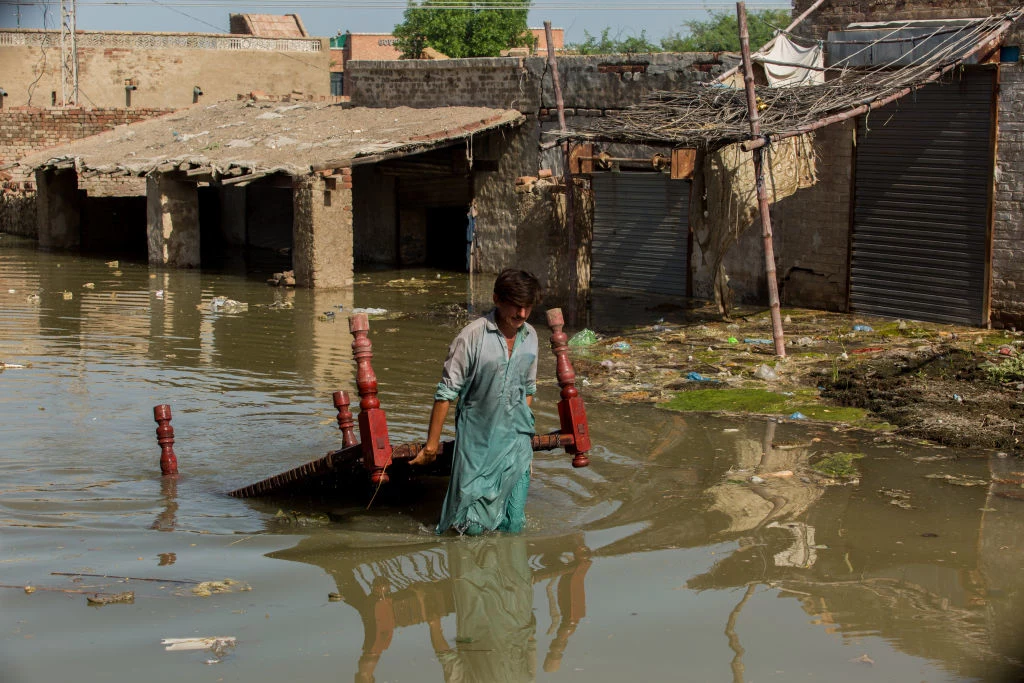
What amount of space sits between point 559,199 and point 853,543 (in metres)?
7.88

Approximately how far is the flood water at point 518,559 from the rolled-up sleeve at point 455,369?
85 cm

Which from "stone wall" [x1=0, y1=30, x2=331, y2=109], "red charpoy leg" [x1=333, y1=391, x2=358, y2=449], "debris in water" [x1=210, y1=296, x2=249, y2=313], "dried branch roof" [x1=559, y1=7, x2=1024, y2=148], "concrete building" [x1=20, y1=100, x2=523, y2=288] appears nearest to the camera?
"red charpoy leg" [x1=333, y1=391, x2=358, y2=449]

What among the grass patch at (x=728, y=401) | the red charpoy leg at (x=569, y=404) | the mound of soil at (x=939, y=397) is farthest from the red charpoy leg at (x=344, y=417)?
the mound of soil at (x=939, y=397)

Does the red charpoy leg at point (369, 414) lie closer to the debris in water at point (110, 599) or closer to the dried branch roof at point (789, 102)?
the debris in water at point (110, 599)

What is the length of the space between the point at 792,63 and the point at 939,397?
5.45 metres

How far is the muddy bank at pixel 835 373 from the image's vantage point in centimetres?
834

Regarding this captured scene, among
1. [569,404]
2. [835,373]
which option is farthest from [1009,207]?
[569,404]

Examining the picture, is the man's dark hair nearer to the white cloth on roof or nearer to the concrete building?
the white cloth on roof

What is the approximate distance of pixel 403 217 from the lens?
20484 millimetres

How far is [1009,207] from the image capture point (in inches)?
467

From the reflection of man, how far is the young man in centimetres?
17

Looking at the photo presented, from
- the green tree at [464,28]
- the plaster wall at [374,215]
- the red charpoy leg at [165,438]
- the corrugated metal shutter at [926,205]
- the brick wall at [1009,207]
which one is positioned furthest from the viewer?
the green tree at [464,28]

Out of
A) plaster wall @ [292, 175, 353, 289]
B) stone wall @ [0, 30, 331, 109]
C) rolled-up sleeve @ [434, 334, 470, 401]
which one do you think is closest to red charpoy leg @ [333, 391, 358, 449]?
rolled-up sleeve @ [434, 334, 470, 401]

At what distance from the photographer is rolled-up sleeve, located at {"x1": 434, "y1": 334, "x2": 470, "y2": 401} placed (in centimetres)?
525
